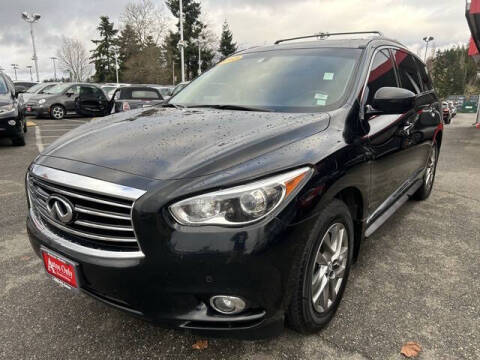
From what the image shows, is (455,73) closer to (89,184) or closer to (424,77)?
(424,77)

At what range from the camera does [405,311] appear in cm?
243

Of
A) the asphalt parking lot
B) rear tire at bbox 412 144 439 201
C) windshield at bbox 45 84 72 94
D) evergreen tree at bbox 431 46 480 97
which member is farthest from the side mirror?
evergreen tree at bbox 431 46 480 97

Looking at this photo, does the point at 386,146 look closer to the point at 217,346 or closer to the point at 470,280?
the point at 470,280

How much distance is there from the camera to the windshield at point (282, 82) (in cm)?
258

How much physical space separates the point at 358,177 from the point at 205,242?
1139 mm

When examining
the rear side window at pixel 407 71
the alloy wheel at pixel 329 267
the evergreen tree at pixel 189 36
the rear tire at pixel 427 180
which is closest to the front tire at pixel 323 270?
the alloy wheel at pixel 329 267

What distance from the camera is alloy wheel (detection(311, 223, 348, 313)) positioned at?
207 cm

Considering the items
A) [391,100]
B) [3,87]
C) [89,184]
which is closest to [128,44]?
[3,87]

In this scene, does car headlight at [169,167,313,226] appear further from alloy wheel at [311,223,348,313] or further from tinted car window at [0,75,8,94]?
tinted car window at [0,75,8,94]

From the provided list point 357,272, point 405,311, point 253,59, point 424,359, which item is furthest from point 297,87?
point 424,359

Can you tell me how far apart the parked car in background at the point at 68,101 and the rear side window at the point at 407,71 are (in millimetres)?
12839

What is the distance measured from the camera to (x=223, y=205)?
5.36 feet

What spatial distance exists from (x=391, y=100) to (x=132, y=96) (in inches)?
401

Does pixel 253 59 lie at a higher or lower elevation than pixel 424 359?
higher
